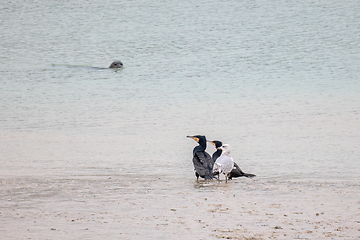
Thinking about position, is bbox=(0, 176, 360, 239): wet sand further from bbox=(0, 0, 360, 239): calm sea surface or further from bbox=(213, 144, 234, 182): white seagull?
bbox=(213, 144, 234, 182): white seagull

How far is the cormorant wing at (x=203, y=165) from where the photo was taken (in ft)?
32.3

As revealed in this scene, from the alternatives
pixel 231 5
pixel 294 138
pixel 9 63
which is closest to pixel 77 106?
pixel 294 138

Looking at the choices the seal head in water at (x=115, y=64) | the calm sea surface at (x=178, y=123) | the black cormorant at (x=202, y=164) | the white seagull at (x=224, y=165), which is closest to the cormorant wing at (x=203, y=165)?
the black cormorant at (x=202, y=164)

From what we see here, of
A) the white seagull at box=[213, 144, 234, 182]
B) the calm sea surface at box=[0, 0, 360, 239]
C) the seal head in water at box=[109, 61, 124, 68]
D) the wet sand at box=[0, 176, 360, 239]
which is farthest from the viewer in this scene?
the seal head in water at box=[109, 61, 124, 68]

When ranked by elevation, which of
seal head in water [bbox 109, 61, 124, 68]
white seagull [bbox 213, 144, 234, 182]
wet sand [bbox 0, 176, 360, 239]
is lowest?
wet sand [bbox 0, 176, 360, 239]

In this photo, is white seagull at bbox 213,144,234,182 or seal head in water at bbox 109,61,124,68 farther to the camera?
seal head in water at bbox 109,61,124,68

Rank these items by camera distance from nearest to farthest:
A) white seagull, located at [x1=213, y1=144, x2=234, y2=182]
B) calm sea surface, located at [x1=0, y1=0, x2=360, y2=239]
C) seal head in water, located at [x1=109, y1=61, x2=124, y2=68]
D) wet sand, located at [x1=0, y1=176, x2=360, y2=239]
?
wet sand, located at [x1=0, y1=176, x2=360, y2=239], calm sea surface, located at [x1=0, y1=0, x2=360, y2=239], white seagull, located at [x1=213, y1=144, x2=234, y2=182], seal head in water, located at [x1=109, y1=61, x2=124, y2=68]

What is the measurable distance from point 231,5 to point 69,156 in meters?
30.9

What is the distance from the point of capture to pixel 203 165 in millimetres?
9961

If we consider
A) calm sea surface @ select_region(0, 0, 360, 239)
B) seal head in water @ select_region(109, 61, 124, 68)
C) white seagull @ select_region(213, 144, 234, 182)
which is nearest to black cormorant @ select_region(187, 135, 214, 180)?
white seagull @ select_region(213, 144, 234, 182)

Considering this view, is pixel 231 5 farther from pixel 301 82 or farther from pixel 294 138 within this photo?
pixel 294 138

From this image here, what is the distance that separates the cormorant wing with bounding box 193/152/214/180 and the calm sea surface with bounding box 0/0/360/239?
0.31 metres

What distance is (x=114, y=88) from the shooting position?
21219mm

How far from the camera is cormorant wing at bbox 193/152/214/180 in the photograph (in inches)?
388
